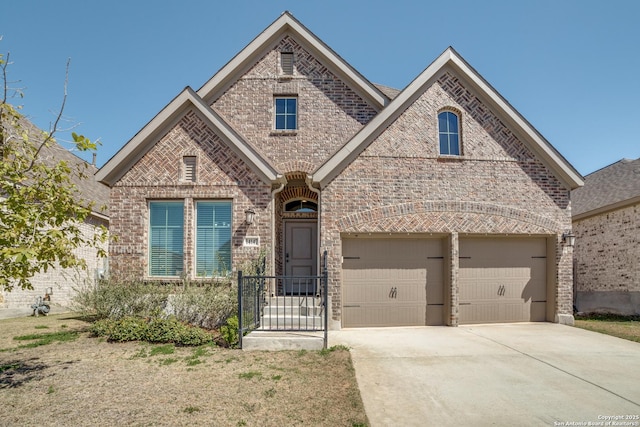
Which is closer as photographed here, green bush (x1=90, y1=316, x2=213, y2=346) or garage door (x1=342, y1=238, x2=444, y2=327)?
green bush (x1=90, y1=316, x2=213, y2=346)

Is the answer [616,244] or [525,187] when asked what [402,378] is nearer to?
[525,187]

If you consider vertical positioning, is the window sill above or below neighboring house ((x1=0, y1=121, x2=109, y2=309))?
above

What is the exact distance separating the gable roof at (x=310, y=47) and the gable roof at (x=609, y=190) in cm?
864

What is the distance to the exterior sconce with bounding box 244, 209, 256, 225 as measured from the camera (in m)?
9.43

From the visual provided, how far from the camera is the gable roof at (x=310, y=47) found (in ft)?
37.8

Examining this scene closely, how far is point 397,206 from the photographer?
381 inches

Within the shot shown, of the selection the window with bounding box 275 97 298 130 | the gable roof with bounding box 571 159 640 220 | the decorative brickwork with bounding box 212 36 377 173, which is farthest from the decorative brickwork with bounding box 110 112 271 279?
the gable roof with bounding box 571 159 640 220

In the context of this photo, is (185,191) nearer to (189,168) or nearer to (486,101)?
(189,168)

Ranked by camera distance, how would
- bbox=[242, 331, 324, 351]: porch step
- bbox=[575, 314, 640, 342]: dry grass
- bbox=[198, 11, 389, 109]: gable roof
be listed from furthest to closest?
bbox=[198, 11, 389, 109]: gable roof, bbox=[575, 314, 640, 342]: dry grass, bbox=[242, 331, 324, 351]: porch step

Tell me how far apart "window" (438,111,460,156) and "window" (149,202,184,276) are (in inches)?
286

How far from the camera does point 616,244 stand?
12719 millimetres

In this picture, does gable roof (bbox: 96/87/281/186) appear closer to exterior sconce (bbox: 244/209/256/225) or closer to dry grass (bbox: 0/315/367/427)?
exterior sconce (bbox: 244/209/256/225)

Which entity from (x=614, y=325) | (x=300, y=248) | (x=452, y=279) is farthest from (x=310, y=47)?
(x=614, y=325)

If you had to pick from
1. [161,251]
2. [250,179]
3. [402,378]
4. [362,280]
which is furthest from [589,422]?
[161,251]
